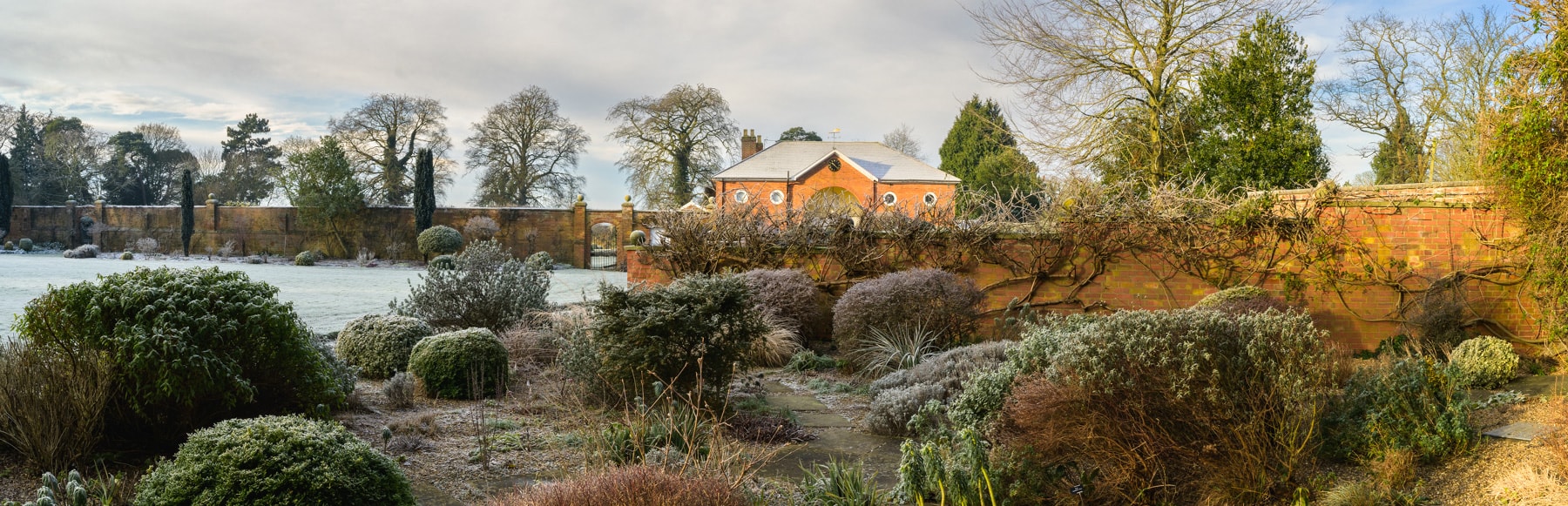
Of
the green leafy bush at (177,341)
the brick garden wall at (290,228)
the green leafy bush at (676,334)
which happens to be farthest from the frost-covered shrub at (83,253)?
the green leafy bush at (676,334)

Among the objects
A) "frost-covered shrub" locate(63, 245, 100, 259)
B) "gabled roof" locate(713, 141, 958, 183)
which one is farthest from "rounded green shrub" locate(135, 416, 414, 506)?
"frost-covered shrub" locate(63, 245, 100, 259)

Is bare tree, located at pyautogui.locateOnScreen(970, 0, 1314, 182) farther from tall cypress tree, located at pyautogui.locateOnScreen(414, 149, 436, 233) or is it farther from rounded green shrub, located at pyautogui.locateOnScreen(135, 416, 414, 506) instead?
tall cypress tree, located at pyautogui.locateOnScreen(414, 149, 436, 233)

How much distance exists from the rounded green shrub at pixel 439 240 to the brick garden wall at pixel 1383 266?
936 inches

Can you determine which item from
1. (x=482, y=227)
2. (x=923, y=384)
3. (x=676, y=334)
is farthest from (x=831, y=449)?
(x=482, y=227)

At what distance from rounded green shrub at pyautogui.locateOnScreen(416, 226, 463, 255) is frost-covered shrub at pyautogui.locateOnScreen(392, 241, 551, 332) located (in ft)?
71.5

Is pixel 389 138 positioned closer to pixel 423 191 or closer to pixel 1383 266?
pixel 423 191

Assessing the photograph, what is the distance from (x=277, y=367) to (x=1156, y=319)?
14.6 feet

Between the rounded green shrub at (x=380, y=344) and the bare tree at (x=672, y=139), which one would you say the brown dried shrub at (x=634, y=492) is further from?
the bare tree at (x=672, y=139)

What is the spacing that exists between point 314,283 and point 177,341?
17293 millimetres

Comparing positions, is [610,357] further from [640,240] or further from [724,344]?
[640,240]

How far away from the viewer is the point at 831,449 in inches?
188

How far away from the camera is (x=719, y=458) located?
3.40 meters

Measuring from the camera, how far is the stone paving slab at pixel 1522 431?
436 centimetres

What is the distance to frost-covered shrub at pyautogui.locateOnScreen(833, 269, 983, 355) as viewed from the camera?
7.43 meters
